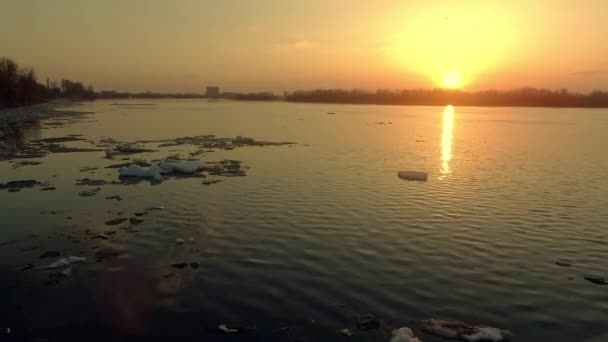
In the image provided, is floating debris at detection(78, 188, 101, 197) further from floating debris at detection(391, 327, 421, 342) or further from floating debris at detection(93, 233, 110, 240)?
floating debris at detection(391, 327, 421, 342)

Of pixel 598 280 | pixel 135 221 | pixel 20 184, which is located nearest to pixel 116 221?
pixel 135 221

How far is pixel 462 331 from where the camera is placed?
8.30m

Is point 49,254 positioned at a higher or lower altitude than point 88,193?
lower

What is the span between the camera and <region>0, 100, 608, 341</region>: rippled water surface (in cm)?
880

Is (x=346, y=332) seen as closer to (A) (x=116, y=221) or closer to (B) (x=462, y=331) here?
(B) (x=462, y=331)

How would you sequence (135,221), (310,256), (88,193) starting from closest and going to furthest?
(310,256) → (135,221) → (88,193)

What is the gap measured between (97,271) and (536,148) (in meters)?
38.4

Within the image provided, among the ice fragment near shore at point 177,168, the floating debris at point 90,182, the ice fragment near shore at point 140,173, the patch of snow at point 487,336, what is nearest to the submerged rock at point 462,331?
the patch of snow at point 487,336

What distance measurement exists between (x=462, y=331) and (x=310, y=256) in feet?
15.5

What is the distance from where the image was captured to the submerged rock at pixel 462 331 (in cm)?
810

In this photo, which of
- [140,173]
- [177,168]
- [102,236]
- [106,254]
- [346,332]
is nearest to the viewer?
[346,332]

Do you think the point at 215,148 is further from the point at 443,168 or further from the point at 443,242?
the point at 443,242

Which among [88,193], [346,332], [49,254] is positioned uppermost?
[88,193]

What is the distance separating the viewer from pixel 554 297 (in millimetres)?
9961
